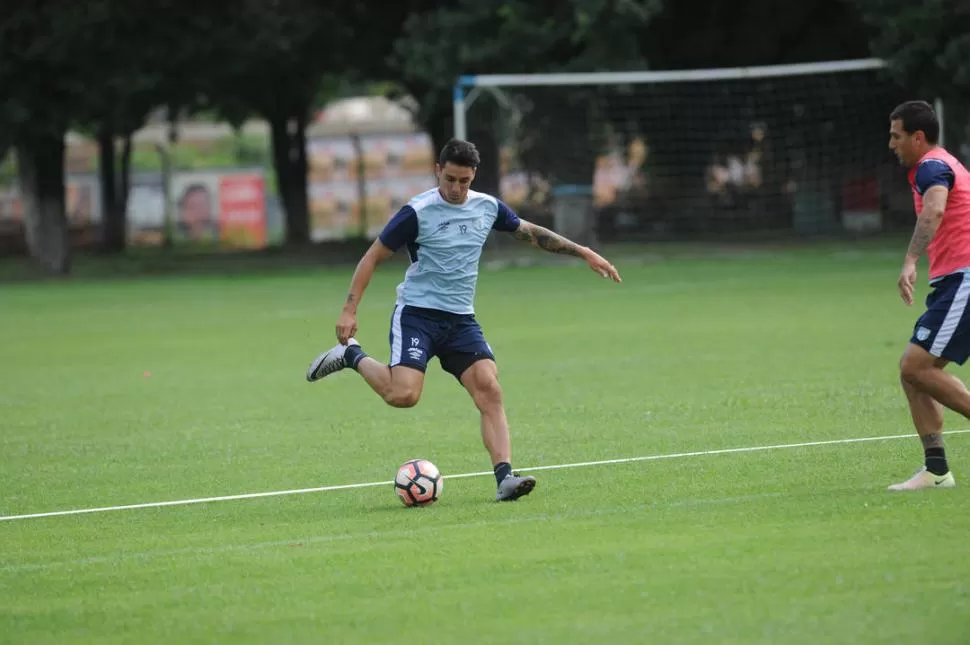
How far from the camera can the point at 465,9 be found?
35.6 m

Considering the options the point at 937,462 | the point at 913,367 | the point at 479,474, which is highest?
the point at 913,367

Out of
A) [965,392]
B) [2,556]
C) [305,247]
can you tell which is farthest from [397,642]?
[305,247]

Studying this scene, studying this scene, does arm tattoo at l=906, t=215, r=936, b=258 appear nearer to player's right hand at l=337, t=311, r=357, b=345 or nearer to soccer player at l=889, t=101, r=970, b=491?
soccer player at l=889, t=101, r=970, b=491

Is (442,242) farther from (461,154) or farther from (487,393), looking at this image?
(487,393)

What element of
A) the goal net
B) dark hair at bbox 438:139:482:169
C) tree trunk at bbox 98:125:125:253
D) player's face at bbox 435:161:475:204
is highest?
dark hair at bbox 438:139:482:169

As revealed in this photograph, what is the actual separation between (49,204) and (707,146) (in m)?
15.3

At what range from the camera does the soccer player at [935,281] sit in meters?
8.79

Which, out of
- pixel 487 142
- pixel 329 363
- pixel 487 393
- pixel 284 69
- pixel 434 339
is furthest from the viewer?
pixel 284 69

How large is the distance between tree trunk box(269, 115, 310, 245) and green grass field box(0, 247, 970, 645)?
91.4ft

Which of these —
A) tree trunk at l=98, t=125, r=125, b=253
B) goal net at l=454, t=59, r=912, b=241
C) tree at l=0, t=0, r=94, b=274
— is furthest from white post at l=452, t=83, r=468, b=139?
tree trunk at l=98, t=125, r=125, b=253

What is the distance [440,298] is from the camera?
970 centimetres

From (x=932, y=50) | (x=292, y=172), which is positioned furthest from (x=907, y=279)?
(x=292, y=172)

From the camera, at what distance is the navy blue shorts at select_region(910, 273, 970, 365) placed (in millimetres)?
8805

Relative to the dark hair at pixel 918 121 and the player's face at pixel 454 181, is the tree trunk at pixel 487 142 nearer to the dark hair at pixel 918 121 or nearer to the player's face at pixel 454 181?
the player's face at pixel 454 181
